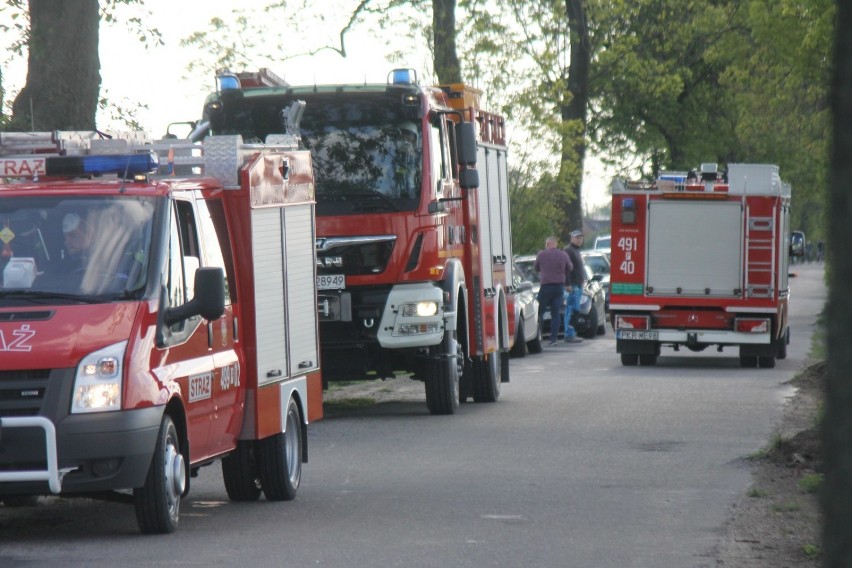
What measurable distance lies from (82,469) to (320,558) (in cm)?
128

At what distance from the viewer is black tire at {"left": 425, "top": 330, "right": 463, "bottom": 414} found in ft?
52.1

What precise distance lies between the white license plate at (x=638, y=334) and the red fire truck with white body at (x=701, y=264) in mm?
15

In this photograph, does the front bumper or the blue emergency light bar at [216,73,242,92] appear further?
the blue emergency light bar at [216,73,242,92]

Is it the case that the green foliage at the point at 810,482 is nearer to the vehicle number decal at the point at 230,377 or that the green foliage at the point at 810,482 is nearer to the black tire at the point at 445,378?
the vehicle number decal at the point at 230,377

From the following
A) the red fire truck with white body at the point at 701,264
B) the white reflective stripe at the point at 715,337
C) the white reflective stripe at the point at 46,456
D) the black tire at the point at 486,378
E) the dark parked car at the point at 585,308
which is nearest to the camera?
the white reflective stripe at the point at 46,456

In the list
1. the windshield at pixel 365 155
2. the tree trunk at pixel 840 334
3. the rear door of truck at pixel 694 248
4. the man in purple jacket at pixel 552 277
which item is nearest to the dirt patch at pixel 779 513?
the tree trunk at pixel 840 334

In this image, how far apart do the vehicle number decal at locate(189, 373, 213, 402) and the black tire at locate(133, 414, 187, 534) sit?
218 millimetres

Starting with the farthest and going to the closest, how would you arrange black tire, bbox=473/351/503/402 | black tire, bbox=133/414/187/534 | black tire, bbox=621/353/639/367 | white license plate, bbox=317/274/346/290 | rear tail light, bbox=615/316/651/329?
black tire, bbox=621/353/639/367 < rear tail light, bbox=615/316/651/329 < black tire, bbox=473/351/503/402 < white license plate, bbox=317/274/346/290 < black tire, bbox=133/414/187/534

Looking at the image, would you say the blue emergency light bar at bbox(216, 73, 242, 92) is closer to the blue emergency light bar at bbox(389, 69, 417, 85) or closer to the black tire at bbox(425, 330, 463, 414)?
the blue emergency light bar at bbox(389, 69, 417, 85)

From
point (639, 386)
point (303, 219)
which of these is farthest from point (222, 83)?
point (639, 386)

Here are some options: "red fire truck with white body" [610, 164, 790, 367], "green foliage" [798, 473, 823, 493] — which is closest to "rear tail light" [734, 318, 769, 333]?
"red fire truck with white body" [610, 164, 790, 367]

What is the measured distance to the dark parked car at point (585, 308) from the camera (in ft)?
102

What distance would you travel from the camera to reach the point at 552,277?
28125 millimetres

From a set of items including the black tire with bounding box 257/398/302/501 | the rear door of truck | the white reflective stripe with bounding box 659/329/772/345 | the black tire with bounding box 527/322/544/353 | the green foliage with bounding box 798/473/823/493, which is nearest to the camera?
the black tire with bounding box 257/398/302/501
